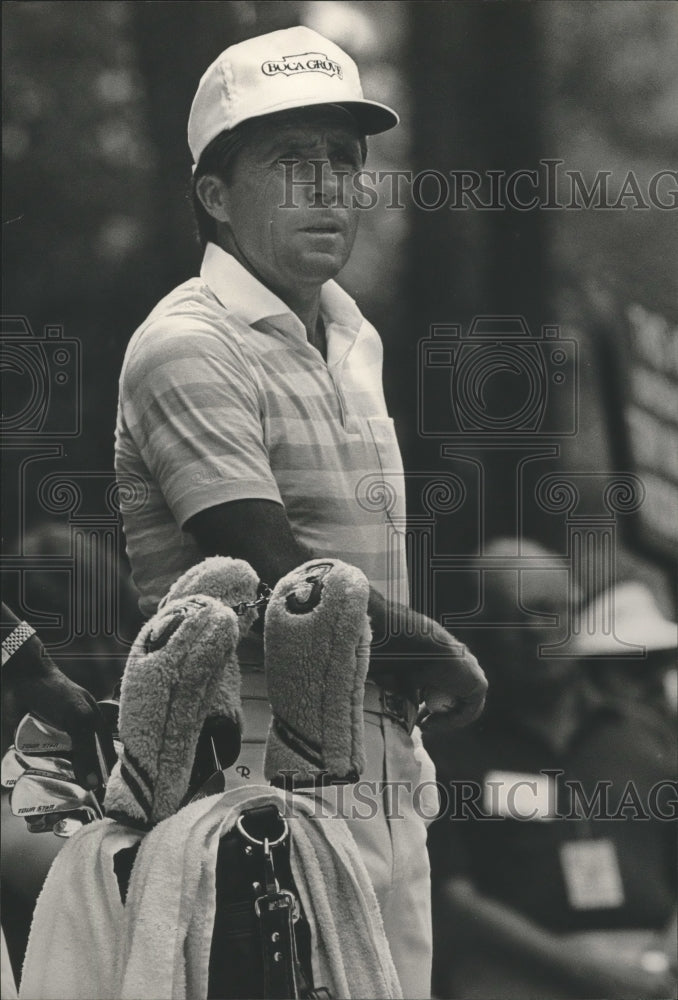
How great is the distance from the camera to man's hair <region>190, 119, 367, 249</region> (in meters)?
3.02

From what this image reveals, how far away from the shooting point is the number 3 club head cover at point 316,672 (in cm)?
282

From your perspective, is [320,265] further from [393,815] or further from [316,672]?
[393,815]

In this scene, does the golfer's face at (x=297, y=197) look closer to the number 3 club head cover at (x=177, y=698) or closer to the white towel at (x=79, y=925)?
the number 3 club head cover at (x=177, y=698)

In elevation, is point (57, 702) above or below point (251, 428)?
below

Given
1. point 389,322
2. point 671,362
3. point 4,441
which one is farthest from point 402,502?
point 4,441

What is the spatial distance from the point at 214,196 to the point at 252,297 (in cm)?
24

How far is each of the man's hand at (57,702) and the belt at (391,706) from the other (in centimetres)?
55

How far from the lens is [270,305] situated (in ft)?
9.89

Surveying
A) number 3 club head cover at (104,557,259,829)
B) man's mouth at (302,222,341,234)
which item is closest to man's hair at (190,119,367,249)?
man's mouth at (302,222,341,234)

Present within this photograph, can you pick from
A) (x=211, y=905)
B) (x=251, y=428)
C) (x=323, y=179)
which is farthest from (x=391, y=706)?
(x=323, y=179)

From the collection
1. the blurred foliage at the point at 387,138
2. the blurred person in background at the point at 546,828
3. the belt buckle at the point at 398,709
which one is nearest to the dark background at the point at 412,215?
the blurred foliage at the point at 387,138

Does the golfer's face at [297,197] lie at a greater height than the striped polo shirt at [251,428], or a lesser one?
greater

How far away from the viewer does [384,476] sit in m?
3.03

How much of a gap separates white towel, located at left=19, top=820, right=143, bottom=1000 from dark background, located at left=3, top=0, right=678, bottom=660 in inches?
23.4
